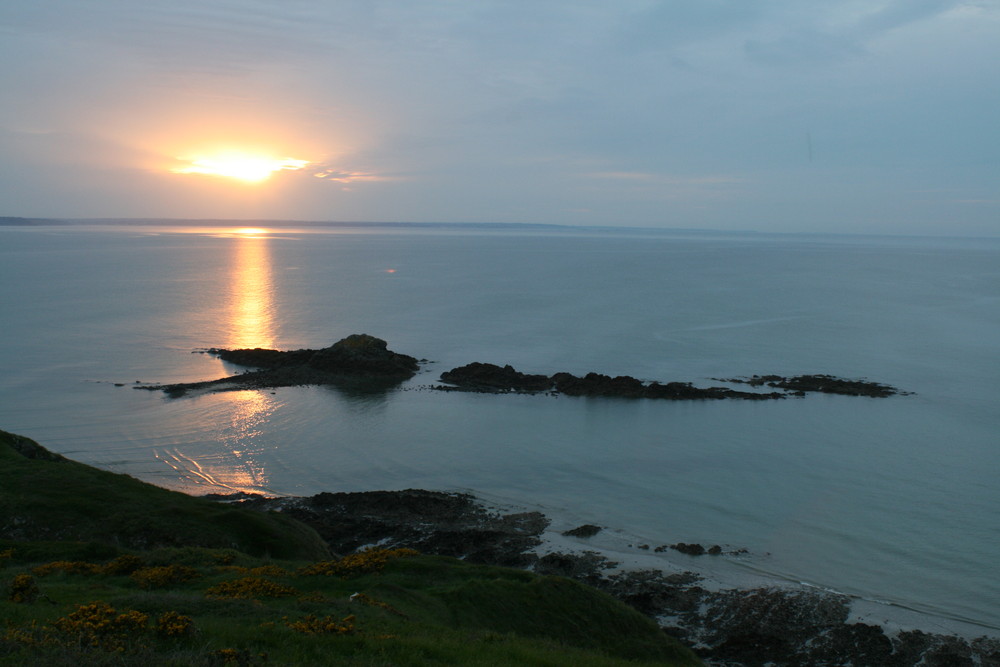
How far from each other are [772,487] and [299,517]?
1988 centimetres

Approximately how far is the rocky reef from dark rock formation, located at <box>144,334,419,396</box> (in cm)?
451

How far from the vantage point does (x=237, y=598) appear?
14805mm

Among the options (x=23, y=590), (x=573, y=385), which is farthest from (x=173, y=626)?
(x=573, y=385)

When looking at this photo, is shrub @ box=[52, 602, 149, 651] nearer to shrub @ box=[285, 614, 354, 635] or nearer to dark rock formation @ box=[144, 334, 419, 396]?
shrub @ box=[285, 614, 354, 635]

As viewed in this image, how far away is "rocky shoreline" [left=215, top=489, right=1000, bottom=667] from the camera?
19.4 m

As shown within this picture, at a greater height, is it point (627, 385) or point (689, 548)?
point (627, 385)

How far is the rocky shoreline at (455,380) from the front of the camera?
48.1 m

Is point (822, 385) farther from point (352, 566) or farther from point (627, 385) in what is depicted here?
point (352, 566)

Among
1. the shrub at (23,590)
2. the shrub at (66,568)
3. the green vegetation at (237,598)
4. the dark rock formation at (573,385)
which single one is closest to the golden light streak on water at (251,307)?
the dark rock formation at (573,385)

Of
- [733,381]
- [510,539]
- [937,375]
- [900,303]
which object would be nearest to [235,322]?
[733,381]

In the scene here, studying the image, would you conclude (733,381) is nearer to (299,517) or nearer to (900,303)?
(299,517)

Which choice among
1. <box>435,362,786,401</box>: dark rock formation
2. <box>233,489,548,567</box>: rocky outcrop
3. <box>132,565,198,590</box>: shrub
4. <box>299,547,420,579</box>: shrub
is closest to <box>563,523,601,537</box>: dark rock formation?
<box>233,489,548,567</box>: rocky outcrop

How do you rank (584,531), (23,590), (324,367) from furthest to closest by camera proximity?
(324,367)
(584,531)
(23,590)

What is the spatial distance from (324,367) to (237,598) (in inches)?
1572
